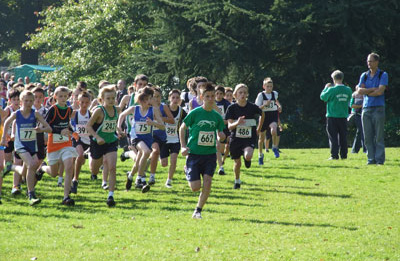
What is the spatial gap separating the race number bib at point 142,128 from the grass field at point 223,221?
114 centimetres

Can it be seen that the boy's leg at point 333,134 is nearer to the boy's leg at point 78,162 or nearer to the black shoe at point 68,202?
the boy's leg at point 78,162

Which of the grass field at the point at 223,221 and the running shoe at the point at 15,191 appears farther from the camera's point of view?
the running shoe at the point at 15,191

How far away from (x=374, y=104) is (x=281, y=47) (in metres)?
11.1

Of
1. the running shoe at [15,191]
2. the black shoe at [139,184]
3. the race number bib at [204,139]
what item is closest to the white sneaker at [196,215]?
the race number bib at [204,139]

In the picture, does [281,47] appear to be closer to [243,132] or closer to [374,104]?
[374,104]

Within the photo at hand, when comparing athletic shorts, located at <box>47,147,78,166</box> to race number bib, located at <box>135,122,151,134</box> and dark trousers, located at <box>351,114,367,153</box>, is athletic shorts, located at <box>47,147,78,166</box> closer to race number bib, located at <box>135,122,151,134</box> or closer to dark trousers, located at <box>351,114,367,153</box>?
race number bib, located at <box>135,122,151,134</box>

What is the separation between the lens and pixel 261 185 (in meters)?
13.6

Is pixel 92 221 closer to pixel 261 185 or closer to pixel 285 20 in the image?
pixel 261 185

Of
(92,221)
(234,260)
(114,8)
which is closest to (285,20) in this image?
(114,8)

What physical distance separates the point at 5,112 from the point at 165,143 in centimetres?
324

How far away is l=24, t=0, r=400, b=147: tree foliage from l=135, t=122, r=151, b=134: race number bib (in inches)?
546

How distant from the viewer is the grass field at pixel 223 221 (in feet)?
25.2

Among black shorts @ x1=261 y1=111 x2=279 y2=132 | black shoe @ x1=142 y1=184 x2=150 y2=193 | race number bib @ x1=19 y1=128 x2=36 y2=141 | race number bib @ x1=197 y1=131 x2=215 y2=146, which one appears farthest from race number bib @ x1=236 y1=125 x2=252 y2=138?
black shorts @ x1=261 y1=111 x2=279 y2=132

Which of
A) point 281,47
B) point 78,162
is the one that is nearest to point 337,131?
point 78,162
